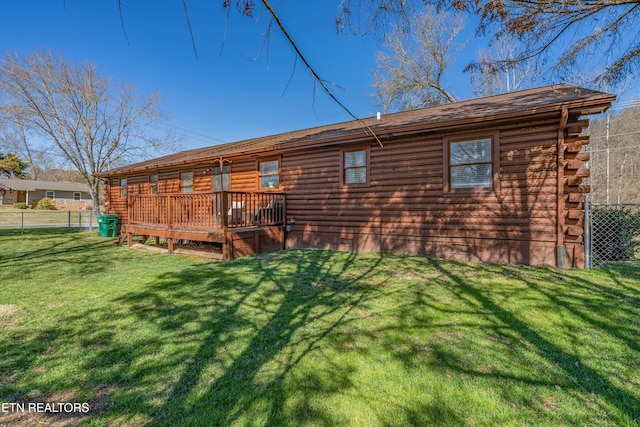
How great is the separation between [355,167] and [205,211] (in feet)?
13.3

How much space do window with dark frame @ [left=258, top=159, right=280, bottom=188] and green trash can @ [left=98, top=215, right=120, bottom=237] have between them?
23.3 feet

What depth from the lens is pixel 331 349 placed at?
8.63ft

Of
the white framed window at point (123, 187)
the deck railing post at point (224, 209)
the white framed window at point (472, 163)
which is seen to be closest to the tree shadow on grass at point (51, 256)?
the deck railing post at point (224, 209)

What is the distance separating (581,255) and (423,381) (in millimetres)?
4999

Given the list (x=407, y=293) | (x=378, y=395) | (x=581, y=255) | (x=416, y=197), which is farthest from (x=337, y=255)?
(x=378, y=395)

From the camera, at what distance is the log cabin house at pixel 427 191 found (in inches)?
211

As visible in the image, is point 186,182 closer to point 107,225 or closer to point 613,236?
point 107,225

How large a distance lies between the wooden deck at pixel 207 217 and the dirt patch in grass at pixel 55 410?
464 centimetres

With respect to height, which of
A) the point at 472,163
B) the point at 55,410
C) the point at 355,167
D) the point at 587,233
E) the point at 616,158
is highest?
the point at 616,158

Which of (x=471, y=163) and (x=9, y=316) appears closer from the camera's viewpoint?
(x=9, y=316)

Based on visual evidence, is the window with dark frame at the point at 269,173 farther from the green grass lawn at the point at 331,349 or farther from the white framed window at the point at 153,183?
the white framed window at the point at 153,183

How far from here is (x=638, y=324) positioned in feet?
9.84

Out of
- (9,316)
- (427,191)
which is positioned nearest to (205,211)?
(9,316)

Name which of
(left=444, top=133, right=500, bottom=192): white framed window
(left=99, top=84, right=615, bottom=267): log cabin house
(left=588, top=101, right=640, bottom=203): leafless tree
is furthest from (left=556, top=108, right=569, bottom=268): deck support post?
(left=588, top=101, right=640, bottom=203): leafless tree
